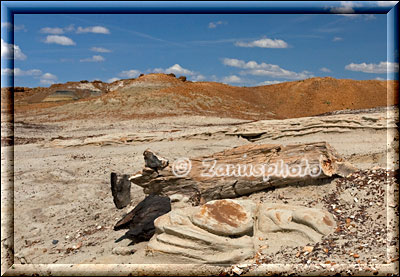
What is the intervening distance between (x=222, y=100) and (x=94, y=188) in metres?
34.6

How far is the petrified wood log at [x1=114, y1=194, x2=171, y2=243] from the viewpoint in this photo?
612 cm

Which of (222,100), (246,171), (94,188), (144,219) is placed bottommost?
(144,219)

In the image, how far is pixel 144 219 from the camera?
6355 millimetres

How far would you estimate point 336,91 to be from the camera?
50375mm

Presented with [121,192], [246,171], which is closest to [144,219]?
[246,171]

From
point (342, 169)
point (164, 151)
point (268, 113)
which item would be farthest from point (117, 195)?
point (268, 113)

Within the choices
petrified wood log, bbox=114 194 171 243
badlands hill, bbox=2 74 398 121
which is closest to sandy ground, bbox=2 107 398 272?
petrified wood log, bbox=114 194 171 243

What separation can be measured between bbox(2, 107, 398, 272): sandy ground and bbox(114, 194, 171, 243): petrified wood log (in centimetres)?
20

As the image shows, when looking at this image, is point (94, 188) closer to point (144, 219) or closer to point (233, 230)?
point (144, 219)

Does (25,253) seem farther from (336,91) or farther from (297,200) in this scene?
(336,91)

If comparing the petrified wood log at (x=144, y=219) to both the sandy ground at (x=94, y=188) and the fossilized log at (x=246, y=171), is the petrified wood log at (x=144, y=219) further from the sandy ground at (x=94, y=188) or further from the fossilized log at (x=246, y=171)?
the fossilized log at (x=246, y=171)

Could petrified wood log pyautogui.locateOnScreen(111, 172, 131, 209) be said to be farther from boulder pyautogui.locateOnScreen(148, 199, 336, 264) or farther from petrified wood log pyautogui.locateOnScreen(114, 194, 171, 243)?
boulder pyautogui.locateOnScreen(148, 199, 336, 264)

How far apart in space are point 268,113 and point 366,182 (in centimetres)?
3609

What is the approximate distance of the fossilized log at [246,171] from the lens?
23.9ft
